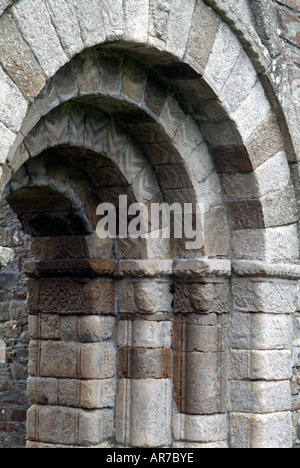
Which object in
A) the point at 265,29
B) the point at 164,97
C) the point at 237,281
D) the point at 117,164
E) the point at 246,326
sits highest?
the point at 265,29

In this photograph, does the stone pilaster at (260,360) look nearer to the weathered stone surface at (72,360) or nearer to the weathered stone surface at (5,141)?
the weathered stone surface at (72,360)

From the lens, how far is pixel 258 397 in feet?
A: 14.2

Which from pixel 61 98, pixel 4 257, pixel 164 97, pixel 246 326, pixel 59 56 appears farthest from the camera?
pixel 246 326

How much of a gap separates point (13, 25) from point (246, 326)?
2490mm

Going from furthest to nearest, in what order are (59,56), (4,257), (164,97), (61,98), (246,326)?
(246,326), (164,97), (61,98), (59,56), (4,257)

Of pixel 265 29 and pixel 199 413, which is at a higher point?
pixel 265 29

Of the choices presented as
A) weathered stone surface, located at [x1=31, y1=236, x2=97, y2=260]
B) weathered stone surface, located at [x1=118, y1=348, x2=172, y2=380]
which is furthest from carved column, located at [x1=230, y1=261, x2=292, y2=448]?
weathered stone surface, located at [x1=31, y1=236, x2=97, y2=260]

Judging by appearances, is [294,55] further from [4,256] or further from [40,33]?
[4,256]

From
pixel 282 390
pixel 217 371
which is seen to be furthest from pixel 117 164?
pixel 282 390

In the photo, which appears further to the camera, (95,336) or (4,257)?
(95,336)

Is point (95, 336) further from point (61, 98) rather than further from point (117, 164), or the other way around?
point (61, 98)

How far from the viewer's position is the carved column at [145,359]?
4246mm

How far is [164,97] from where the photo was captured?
4105 millimetres

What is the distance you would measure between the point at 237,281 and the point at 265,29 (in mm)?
1653
